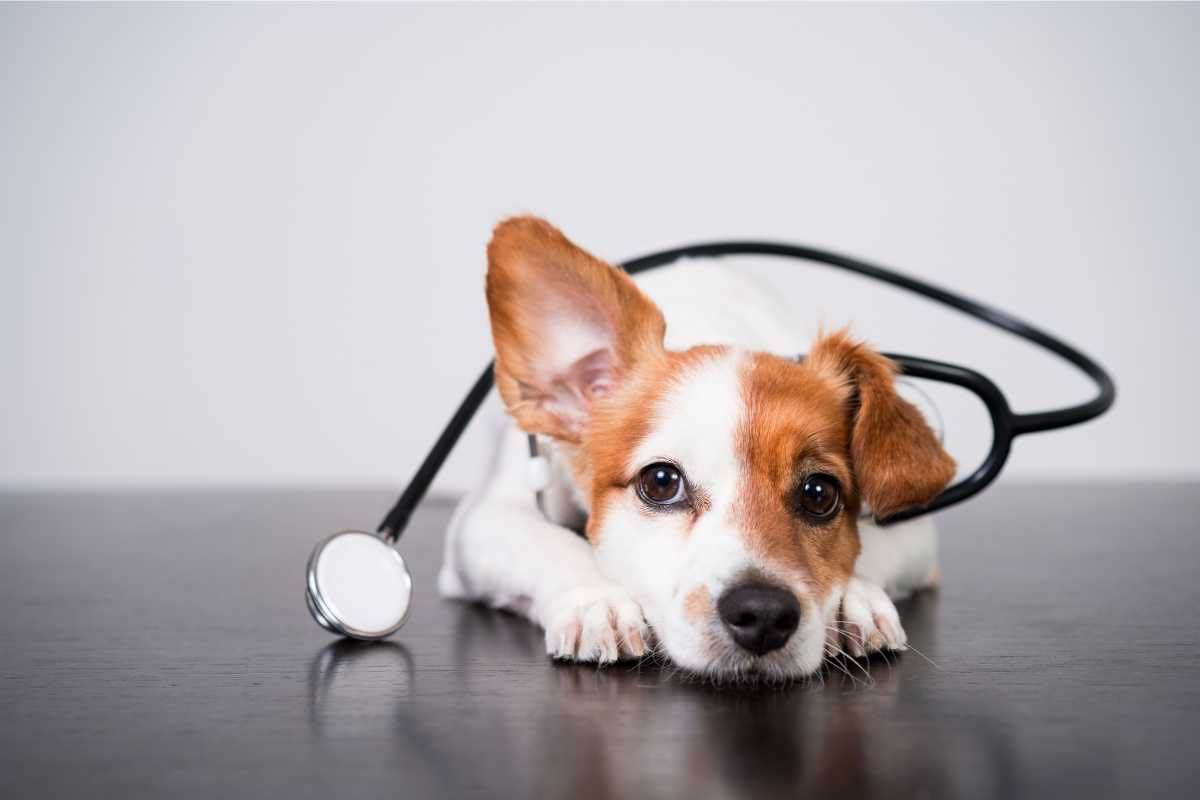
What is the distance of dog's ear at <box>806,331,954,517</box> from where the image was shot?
5.51ft

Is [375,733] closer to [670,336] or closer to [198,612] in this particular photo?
[198,612]

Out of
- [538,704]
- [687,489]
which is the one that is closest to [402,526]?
[687,489]

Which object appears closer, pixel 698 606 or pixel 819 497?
pixel 698 606

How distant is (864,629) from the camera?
162cm

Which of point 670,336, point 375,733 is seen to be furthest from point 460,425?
point 375,733

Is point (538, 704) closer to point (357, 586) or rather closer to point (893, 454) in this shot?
point (357, 586)

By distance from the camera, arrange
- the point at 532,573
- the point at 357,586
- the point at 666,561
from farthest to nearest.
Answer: the point at 532,573
the point at 357,586
the point at 666,561

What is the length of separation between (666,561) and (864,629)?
290mm

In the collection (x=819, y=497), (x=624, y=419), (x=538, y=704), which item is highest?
(x=624, y=419)

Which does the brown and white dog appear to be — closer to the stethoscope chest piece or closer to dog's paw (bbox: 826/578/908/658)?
dog's paw (bbox: 826/578/908/658)

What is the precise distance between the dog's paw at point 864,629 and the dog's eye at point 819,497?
12 centimetres

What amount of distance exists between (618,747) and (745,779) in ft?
0.50

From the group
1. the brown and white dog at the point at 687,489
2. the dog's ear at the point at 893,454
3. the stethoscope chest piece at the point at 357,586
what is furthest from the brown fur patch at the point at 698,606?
the stethoscope chest piece at the point at 357,586

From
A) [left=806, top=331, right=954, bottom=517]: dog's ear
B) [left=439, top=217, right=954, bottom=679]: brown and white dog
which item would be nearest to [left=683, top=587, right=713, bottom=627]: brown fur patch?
[left=439, top=217, right=954, bottom=679]: brown and white dog
